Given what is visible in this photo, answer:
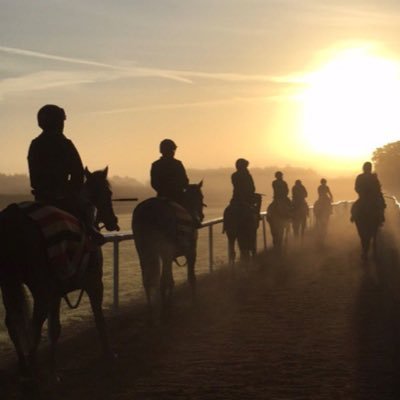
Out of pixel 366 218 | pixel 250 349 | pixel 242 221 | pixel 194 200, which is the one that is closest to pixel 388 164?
pixel 366 218

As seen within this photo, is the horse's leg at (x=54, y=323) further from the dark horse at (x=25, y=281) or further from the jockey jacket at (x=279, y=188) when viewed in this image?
the jockey jacket at (x=279, y=188)

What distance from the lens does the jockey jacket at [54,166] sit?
802cm

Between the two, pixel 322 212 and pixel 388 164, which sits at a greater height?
Result: pixel 388 164

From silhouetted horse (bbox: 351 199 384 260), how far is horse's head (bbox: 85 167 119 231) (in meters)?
11.6

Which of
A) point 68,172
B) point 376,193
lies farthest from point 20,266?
point 376,193

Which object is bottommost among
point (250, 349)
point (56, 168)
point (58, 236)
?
point (250, 349)

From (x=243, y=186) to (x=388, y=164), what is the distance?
16027 centimetres

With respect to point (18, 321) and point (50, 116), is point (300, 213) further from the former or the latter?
point (18, 321)

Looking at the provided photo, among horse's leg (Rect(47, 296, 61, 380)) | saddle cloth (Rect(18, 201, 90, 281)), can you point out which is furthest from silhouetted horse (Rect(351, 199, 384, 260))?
saddle cloth (Rect(18, 201, 90, 281))

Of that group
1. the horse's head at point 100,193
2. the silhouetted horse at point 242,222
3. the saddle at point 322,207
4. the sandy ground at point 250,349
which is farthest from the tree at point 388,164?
the horse's head at point 100,193

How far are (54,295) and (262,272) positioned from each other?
11330 millimetres

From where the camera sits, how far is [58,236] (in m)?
7.34

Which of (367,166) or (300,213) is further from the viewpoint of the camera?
(300,213)

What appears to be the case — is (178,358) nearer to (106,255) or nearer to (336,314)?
(336,314)
